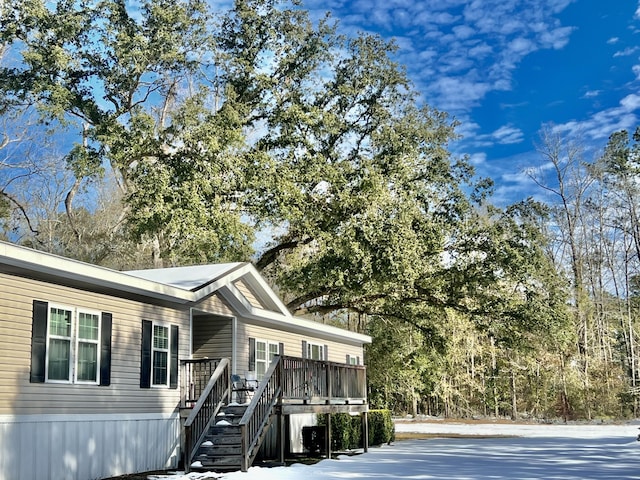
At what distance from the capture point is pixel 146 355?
14.9 metres

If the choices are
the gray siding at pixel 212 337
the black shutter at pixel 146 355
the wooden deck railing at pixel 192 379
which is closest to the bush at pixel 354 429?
the gray siding at pixel 212 337

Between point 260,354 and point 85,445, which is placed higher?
point 260,354

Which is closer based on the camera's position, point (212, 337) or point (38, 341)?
point (38, 341)

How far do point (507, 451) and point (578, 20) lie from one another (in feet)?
127

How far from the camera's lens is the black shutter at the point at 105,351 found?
1365 centimetres

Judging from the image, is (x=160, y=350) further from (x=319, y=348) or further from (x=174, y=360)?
(x=319, y=348)

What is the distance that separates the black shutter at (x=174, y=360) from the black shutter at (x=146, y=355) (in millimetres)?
814

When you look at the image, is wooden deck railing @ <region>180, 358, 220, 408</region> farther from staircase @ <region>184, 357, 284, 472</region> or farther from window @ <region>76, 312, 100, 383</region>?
window @ <region>76, 312, 100, 383</region>

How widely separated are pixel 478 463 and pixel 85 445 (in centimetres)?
875

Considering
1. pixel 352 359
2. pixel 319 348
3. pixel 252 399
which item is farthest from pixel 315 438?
pixel 352 359

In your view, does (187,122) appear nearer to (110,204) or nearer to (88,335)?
(88,335)

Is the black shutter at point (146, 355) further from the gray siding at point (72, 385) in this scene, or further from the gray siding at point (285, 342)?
the gray siding at point (285, 342)

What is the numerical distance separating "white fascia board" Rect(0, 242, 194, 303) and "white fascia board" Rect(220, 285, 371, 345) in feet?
6.64

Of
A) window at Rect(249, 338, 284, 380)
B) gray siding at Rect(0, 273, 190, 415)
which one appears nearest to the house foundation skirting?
gray siding at Rect(0, 273, 190, 415)
